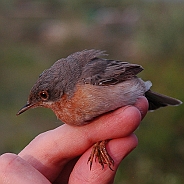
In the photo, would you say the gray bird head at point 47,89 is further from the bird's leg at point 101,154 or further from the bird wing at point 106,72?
the bird's leg at point 101,154

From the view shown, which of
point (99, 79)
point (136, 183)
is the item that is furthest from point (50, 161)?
point (136, 183)

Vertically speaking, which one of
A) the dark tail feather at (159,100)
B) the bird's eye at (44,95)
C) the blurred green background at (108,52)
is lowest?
the blurred green background at (108,52)

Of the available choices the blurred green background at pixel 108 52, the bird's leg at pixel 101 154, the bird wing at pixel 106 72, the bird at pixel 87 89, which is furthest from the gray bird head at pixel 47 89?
the blurred green background at pixel 108 52

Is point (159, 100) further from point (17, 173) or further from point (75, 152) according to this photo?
point (17, 173)

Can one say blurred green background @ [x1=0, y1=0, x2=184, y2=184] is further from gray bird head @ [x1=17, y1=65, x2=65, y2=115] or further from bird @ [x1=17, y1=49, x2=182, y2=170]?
gray bird head @ [x1=17, y1=65, x2=65, y2=115]

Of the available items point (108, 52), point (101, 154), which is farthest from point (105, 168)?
point (108, 52)

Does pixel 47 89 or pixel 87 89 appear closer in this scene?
pixel 87 89

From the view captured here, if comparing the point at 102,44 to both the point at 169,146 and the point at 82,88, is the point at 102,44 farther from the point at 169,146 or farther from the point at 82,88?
the point at 82,88
